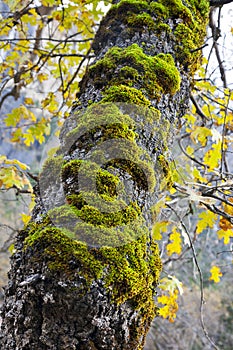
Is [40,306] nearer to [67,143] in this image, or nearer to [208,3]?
[67,143]

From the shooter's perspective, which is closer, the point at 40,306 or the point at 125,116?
the point at 40,306

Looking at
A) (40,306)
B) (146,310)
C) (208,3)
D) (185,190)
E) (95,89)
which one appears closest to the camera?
(40,306)

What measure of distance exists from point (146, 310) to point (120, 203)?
34 centimetres

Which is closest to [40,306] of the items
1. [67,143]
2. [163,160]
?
[67,143]

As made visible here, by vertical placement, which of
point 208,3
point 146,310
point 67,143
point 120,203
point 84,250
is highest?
point 208,3

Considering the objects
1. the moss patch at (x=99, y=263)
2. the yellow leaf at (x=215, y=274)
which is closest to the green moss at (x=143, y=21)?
the moss patch at (x=99, y=263)

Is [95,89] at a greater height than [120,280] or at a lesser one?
greater

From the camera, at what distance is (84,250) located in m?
1.06

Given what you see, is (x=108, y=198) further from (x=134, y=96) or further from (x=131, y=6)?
(x=131, y=6)

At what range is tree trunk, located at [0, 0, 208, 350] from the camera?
3.31 ft

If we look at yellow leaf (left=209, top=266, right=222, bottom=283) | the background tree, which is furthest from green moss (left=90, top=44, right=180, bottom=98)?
yellow leaf (left=209, top=266, right=222, bottom=283)

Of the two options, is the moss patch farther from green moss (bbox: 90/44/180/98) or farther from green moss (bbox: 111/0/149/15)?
green moss (bbox: 111/0/149/15)

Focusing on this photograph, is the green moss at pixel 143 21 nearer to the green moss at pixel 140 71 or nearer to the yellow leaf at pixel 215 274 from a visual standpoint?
the green moss at pixel 140 71

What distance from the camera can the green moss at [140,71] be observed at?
1.48m
